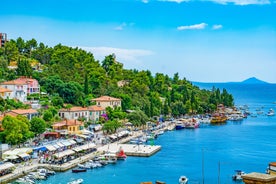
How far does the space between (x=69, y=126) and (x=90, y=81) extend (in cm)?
1967

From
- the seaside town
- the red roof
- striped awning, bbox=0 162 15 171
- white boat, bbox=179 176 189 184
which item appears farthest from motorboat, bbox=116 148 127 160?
striped awning, bbox=0 162 15 171

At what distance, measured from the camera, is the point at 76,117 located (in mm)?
44875

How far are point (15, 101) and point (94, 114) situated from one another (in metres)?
9.08

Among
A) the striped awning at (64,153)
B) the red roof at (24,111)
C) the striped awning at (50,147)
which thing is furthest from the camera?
the red roof at (24,111)

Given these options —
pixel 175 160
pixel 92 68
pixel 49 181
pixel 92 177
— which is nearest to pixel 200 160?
pixel 175 160

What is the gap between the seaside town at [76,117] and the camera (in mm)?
30469

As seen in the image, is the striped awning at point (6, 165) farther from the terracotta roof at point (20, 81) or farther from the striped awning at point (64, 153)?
the terracotta roof at point (20, 81)

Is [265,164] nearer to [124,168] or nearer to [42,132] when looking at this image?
[124,168]

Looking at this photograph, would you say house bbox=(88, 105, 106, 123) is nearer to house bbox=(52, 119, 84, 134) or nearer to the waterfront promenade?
the waterfront promenade

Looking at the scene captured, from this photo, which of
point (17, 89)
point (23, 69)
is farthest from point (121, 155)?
point (23, 69)

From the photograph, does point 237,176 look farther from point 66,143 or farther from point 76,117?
point 76,117

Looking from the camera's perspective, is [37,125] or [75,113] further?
[75,113]

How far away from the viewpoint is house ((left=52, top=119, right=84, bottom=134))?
3872 cm

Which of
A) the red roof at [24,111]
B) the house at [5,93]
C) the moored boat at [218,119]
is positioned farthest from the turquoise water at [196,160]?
the house at [5,93]
